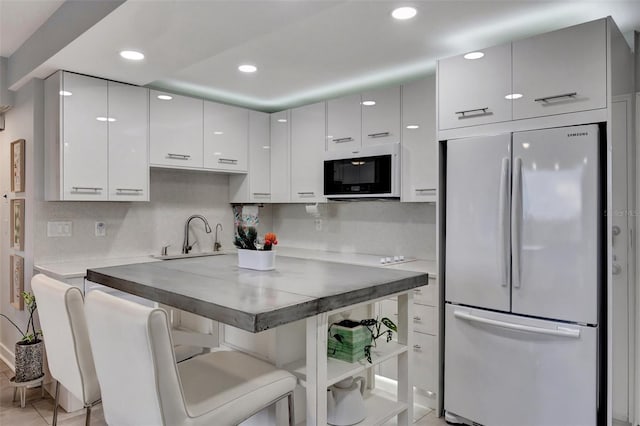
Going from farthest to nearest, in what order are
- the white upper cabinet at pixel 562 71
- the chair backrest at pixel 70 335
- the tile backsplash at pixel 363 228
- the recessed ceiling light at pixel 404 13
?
the tile backsplash at pixel 363 228
the recessed ceiling light at pixel 404 13
the white upper cabinet at pixel 562 71
the chair backrest at pixel 70 335

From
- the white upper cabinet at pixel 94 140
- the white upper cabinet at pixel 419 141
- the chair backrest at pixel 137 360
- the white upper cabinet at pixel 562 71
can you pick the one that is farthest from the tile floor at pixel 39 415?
the white upper cabinet at pixel 562 71

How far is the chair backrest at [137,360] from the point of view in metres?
1.17

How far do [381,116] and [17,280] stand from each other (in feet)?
10.4

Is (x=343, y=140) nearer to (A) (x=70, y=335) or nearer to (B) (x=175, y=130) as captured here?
(B) (x=175, y=130)

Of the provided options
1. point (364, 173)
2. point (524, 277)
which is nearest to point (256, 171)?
point (364, 173)

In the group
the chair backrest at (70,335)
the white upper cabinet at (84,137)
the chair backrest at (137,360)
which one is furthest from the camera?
the white upper cabinet at (84,137)

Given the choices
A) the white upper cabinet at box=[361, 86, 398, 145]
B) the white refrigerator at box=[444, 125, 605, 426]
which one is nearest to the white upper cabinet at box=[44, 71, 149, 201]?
the white upper cabinet at box=[361, 86, 398, 145]

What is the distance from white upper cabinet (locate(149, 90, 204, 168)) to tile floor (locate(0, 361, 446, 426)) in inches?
73.4

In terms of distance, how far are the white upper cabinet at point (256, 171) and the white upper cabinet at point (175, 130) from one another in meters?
0.56

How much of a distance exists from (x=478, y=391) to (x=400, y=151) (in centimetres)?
176

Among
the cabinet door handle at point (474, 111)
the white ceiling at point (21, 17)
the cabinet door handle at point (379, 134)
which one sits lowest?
the cabinet door handle at point (474, 111)

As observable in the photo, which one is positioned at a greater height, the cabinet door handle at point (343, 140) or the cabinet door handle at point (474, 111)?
the cabinet door handle at point (343, 140)

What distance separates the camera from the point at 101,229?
348 centimetres

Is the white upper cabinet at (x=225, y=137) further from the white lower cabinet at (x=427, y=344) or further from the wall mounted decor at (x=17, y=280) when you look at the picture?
the white lower cabinet at (x=427, y=344)
